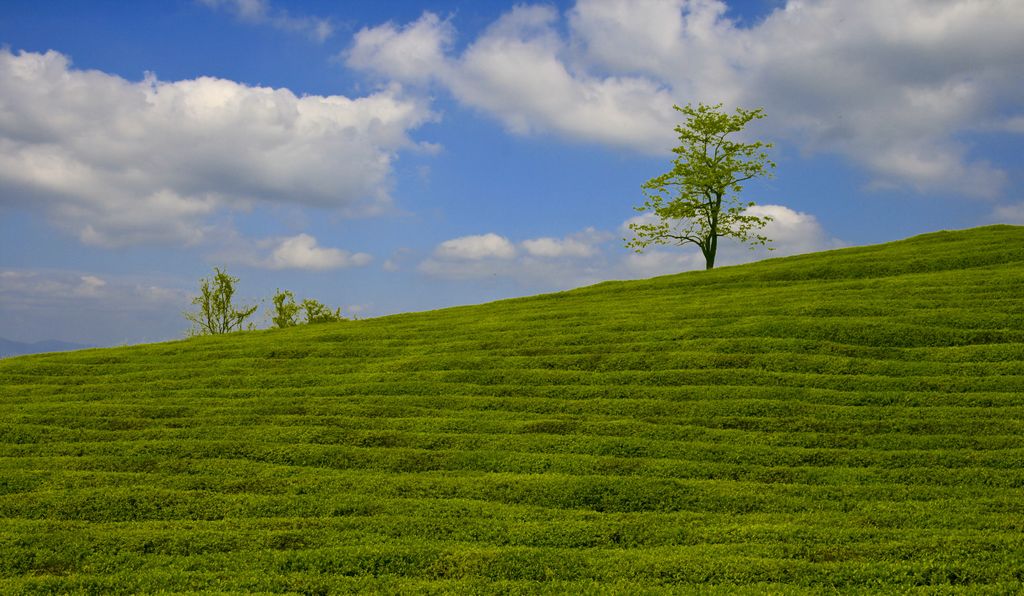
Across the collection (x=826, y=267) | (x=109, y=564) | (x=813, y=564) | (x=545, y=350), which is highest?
(x=826, y=267)

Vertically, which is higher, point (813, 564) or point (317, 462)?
point (317, 462)

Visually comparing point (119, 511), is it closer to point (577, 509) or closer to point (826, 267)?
point (577, 509)

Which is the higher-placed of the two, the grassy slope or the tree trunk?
the tree trunk

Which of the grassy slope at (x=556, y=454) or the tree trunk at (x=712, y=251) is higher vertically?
the tree trunk at (x=712, y=251)

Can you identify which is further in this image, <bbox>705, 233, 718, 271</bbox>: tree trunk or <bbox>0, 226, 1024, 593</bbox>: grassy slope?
<bbox>705, 233, 718, 271</bbox>: tree trunk

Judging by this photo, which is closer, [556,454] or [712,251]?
[556,454]

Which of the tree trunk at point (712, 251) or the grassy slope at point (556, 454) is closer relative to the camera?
the grassy slope at point (556, 454)

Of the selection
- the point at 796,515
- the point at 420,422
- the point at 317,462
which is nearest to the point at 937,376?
the point at 796,515

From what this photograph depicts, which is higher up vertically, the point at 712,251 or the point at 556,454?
the point at 712,251

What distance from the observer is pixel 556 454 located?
761 inches

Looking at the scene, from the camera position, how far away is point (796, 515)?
15.3 metres

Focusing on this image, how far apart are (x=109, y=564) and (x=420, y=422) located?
32.9ft

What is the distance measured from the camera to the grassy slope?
13.3m

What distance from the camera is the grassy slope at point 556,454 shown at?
1327cm
